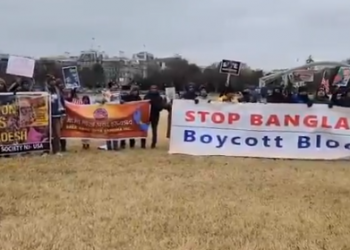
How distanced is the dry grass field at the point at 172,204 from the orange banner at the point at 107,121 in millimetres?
1872

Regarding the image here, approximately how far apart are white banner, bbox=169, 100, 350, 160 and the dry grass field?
689 millimetres

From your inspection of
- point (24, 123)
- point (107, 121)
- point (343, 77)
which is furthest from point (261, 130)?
point (343, 77)

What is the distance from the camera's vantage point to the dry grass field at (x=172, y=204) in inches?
243

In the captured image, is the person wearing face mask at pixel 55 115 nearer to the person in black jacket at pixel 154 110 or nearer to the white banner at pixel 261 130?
the person in black jacket at pixel 154 110

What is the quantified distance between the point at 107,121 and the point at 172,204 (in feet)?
21.2

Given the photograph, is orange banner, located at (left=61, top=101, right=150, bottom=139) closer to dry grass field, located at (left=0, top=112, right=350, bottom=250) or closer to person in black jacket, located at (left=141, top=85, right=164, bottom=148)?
person in black jacket, located at (left=141, top=85, right=164, bottom=148)

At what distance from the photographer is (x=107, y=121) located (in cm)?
1401

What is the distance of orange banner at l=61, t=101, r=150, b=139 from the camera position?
1373 cm

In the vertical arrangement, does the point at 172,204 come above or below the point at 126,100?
below

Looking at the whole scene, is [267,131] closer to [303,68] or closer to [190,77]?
[303,68]

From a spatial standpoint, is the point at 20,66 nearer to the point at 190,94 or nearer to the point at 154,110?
the point at 154,110

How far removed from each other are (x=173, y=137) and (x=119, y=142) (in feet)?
5.70

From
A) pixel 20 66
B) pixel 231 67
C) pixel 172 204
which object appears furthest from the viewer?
pixel 231 67

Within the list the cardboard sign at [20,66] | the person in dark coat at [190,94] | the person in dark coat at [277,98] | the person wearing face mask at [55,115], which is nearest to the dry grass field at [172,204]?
the person wearing face mask at [55,115]
